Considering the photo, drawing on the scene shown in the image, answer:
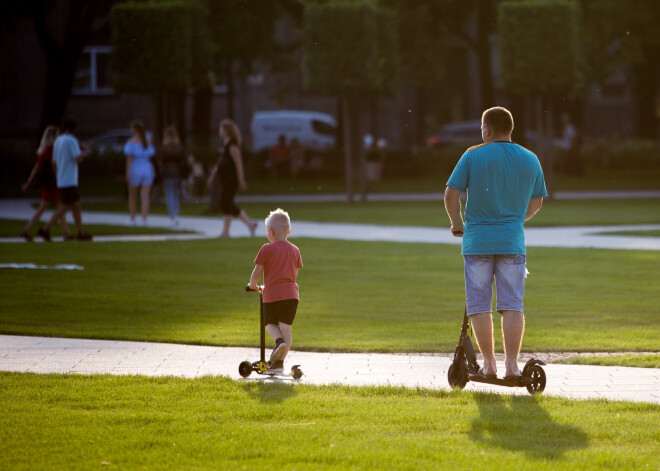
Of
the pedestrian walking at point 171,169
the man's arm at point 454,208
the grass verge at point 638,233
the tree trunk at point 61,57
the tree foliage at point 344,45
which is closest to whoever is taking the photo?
the man's arm at point 454,208

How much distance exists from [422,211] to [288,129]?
22.0 metres

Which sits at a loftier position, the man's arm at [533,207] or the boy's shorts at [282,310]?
the man's arm at [533,207]

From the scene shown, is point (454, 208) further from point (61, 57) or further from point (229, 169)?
point (61, 57)

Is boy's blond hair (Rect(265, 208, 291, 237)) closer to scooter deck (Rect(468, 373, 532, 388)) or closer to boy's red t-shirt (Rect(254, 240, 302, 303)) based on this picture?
boy's red t-shirt (Rect(254, 240, 302, 303))

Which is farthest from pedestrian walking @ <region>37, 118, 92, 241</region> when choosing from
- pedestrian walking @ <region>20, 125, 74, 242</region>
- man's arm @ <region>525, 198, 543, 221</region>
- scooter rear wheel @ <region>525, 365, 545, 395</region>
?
scooter rear wheel @ <region>525, 365, 545, 395</region>

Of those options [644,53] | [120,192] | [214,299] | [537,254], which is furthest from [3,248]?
[644,53]

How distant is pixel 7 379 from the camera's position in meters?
7.51

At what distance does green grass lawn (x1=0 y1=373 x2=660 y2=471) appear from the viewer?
17.7ft

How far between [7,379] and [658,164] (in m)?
38.1

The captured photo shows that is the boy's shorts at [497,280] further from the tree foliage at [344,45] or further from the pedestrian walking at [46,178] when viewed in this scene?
the tree foliage at [344,45]

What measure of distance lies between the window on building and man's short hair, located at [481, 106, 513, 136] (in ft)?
144

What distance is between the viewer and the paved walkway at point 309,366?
7.38m

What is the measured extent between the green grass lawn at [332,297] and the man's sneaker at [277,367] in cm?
145

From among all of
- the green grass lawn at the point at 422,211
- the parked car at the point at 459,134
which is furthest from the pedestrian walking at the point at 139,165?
the parked car at the point at 459,134
